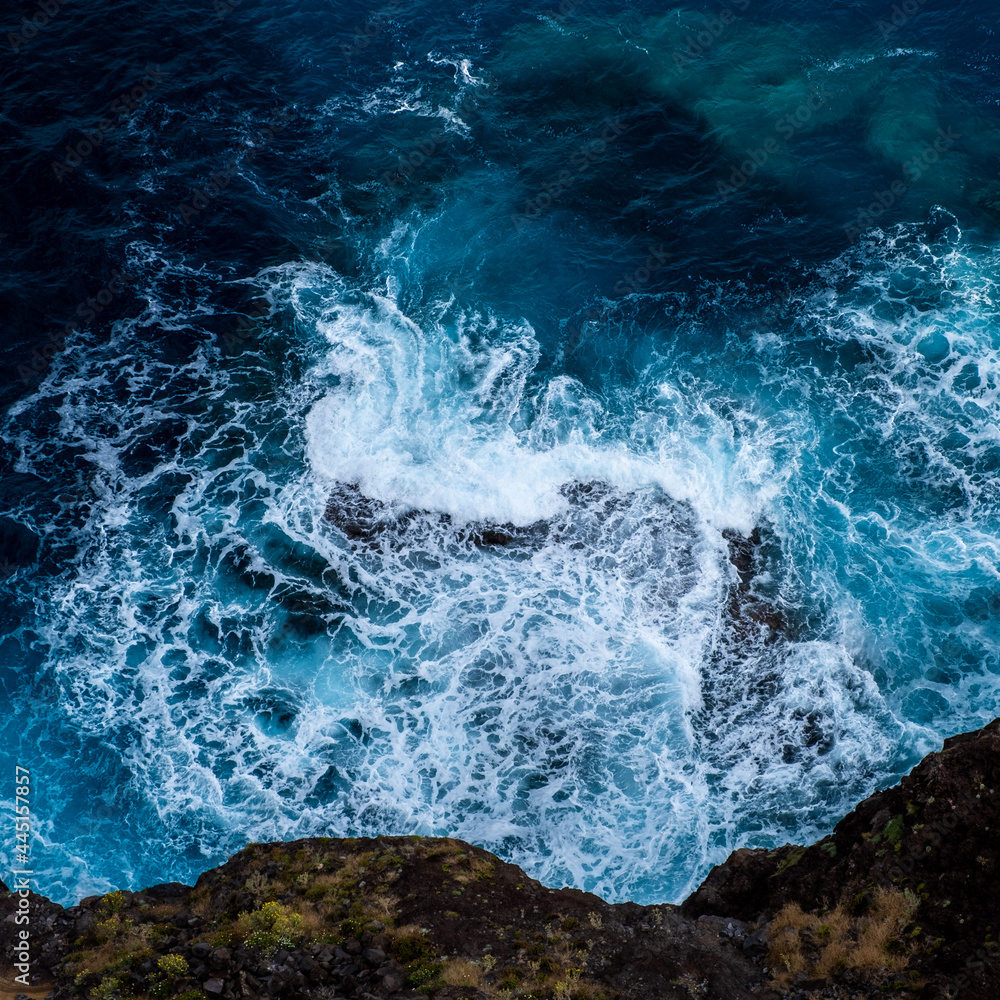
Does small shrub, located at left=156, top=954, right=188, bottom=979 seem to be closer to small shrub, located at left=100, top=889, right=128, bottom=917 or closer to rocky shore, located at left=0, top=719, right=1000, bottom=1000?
rocky shore, located at left=0, top=719, right=1000, bottom=1000

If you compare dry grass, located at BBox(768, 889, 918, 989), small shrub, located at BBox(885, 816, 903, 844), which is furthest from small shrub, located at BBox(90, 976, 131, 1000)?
small shrub, located at BBox(885, 816, 903, 844)

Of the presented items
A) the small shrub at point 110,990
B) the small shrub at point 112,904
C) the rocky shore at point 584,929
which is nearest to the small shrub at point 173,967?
the rocky shore at point 584,929

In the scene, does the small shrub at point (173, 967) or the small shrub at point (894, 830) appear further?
the small shrub at point (894, 830)

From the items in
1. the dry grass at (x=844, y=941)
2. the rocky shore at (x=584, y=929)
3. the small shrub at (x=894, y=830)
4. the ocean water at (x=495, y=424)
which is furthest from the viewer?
the ocean water at (x=495, y=424)

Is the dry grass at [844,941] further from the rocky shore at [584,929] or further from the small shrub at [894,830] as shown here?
the small shrub at [894,830]

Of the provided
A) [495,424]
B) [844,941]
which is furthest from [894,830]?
[495,424]

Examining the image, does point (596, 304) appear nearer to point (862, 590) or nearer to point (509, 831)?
point (862, 590)

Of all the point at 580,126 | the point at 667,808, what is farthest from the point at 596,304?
the point at 667,808
